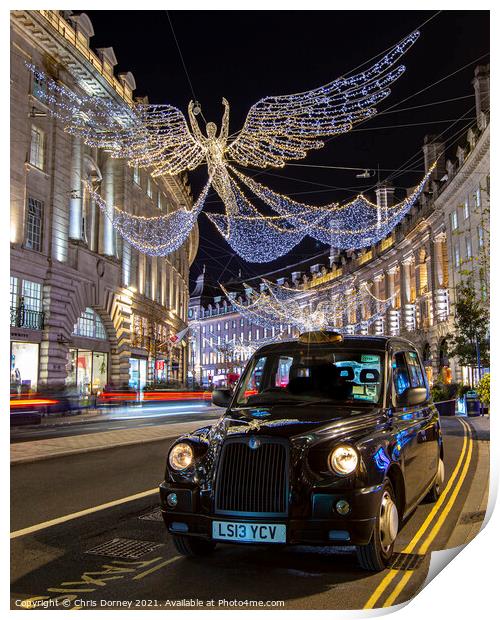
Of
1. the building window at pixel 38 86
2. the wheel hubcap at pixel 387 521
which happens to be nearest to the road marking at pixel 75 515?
the wheel hubcap at pixel 387 521

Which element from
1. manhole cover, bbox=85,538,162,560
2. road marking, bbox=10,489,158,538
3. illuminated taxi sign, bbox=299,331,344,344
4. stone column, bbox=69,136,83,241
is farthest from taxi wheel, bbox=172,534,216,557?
stone column, bbox=69,136,83,241

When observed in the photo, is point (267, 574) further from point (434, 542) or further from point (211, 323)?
point (211, 323)

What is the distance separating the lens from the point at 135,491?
390 inches

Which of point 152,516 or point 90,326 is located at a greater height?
point 90,326

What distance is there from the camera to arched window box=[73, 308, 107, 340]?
38719 millimetres

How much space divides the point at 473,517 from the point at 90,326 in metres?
35.6

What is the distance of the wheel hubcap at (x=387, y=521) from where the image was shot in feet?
18.1

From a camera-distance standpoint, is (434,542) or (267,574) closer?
(267,574)

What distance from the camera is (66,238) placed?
35375mm

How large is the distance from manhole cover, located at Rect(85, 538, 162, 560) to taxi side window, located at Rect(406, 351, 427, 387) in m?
3.42

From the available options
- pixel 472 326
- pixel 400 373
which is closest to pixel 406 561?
pixel 400 373

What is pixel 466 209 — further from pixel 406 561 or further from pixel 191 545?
pixel 191 545

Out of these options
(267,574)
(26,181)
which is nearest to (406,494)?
(267,574)
